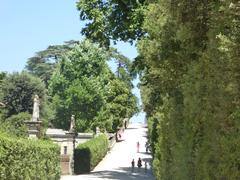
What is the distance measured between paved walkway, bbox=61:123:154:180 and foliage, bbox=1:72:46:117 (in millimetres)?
11646

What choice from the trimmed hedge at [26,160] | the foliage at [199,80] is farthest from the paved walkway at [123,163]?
the foliage at [199,80]

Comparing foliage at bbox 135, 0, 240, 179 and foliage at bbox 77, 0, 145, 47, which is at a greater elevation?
foliage at bbox 77, 0, 145, 47

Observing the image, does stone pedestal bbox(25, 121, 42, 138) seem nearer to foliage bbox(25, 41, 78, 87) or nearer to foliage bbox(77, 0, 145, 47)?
foliage bbox(77, 0, 145, 47)

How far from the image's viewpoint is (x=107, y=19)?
24516 millimetres

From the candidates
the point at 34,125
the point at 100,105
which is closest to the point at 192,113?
the point at 34,125

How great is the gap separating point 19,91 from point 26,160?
4464cm

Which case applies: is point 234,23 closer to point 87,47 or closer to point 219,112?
point 219,112

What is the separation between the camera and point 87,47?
6750 centimetres

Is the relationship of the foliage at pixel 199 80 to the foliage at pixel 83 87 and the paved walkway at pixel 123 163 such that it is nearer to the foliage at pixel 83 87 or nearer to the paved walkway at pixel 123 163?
the paved walkway at pixel 123 163

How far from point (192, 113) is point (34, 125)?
2258 cm

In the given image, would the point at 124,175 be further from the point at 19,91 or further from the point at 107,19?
the point at 19,91

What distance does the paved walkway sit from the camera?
39.7 m

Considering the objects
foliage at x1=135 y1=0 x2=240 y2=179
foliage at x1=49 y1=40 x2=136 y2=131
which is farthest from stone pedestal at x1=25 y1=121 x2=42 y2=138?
foliage at x1=49 y1=40 x2=136 y2=131

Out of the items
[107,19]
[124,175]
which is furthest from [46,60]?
[107,19]
